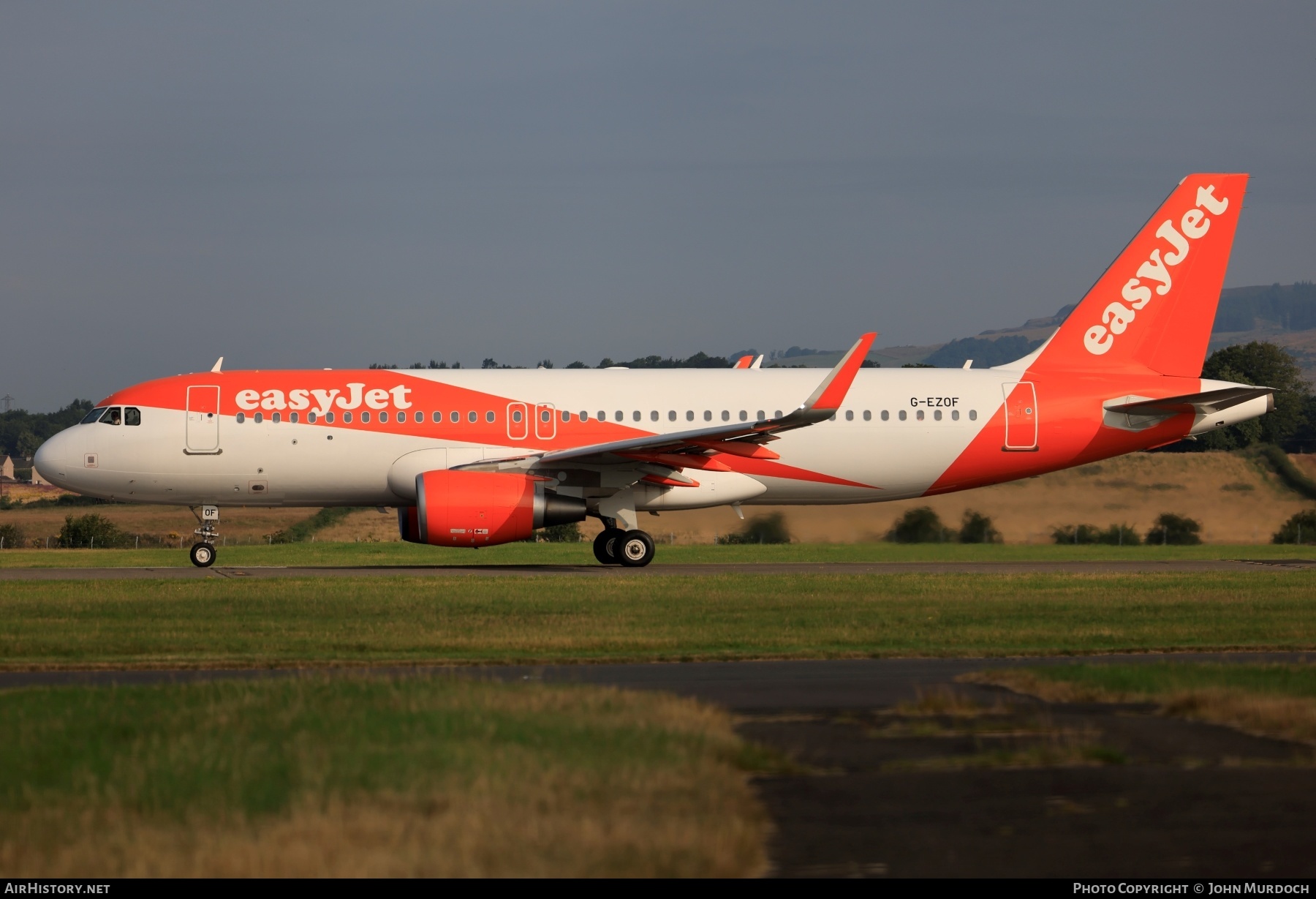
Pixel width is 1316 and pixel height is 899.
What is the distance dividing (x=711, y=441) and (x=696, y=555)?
7.89m

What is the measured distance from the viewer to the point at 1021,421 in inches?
1039

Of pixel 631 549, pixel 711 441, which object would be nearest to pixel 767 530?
pixel 631 549

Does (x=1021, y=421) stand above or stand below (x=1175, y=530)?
above

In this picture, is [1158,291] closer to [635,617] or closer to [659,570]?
[659,570]

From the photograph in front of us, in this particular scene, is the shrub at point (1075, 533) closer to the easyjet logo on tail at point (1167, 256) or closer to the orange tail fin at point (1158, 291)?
the orange tail fin at point (1158, 291)

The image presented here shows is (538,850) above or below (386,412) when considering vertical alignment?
below

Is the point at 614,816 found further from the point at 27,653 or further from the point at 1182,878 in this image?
the point at 27,653

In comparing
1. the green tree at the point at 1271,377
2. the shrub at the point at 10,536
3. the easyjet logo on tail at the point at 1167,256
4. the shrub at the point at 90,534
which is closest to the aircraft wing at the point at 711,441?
the easyjet logo on tail at the point at 1167,256

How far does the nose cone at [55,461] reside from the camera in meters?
25.9

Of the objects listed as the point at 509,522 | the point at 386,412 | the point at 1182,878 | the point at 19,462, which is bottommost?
the point at 1182,878

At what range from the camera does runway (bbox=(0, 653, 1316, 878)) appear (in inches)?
249
